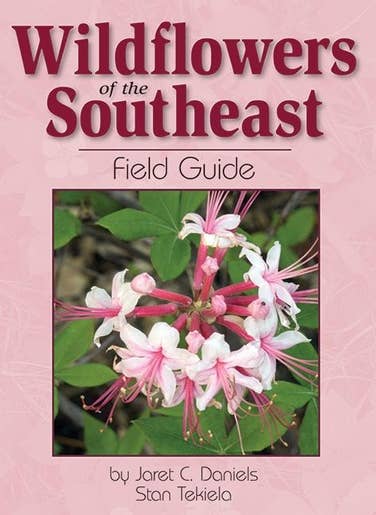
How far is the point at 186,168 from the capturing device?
1773mm

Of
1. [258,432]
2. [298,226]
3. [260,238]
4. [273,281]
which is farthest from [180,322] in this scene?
[298,226]

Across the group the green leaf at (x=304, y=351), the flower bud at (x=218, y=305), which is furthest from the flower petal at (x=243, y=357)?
the green leaf at (x=304, y=351)

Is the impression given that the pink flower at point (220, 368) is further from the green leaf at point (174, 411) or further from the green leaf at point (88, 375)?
the green leaf at point (88, 375)

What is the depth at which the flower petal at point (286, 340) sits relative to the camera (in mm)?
1610

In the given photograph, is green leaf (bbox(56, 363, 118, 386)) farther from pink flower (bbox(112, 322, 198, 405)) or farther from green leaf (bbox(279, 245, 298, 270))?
green leaf (bbox(279, 245, 298, 270))

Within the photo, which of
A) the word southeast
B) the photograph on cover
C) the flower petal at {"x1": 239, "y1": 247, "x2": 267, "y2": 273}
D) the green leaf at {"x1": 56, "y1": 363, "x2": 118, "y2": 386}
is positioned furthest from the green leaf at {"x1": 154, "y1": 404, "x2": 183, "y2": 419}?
the word southeast

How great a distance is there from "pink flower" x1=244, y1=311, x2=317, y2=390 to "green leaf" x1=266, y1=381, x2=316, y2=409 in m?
0.09

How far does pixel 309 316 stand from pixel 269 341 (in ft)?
0.67

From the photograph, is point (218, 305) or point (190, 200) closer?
point (218, 305)

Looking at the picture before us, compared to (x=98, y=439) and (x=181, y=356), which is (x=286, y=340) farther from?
(x=98, y=439)

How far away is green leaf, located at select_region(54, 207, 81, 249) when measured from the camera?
1815 millimetres

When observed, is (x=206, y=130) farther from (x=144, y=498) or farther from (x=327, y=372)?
(x=144, y=498)

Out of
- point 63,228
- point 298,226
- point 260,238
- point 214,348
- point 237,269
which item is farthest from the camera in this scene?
point 298,226

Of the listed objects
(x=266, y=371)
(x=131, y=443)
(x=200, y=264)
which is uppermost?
(x=200, y=264)
